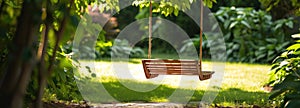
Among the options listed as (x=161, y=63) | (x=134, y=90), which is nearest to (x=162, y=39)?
(x=134, y=90)

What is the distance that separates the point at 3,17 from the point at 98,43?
945 cm

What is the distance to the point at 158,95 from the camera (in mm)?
6832

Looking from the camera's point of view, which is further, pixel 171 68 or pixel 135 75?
pixel 135 75

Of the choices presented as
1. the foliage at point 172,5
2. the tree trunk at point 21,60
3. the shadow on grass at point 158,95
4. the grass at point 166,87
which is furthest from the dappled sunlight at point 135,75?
the tree trunk at point 21,60

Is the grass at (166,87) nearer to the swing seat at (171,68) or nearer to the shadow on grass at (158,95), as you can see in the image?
the shadow on grass at (158,95)

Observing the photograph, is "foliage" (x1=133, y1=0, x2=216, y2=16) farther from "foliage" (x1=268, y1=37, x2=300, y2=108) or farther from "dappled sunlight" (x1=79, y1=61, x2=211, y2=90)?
"dappled sunlight" (x1=79, y1=61, x2=211, y2=90)

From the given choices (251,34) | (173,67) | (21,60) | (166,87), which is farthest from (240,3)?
(21,60)

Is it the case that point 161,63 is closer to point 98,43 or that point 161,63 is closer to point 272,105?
point 272,105

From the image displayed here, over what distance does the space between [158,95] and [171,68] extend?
2.32 ft

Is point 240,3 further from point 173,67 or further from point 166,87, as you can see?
point 173,67

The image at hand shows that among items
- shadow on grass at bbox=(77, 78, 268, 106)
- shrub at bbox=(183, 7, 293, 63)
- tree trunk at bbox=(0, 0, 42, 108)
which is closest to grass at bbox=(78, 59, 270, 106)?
shadow on grass at bbox=(77, 78, 268, 106)

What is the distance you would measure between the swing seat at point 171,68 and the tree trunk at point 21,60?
353 cm

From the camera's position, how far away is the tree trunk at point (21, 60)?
2.53 m

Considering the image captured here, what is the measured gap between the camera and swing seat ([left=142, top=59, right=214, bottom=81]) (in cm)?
601
